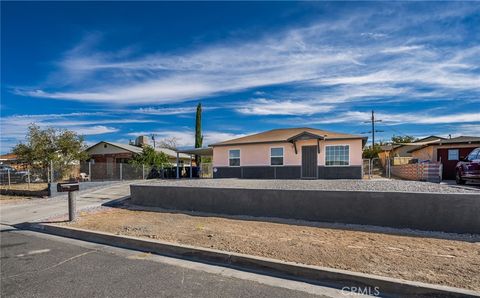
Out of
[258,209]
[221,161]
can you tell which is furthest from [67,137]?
[258,209]

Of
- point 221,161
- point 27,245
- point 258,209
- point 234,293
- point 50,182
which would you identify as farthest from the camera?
point 221,161

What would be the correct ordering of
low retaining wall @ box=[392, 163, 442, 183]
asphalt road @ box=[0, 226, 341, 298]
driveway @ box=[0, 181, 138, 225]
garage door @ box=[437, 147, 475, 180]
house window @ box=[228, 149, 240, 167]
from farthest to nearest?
house window @ box=[228, 149, 240, 167]
garage door @ box=[437, 147, 475, 180]
low retaining wall @ box=[392, 163, 442, 183]
driveway @ box=[0, 181, 138, 225]
asphalt road @ box=[0, 226, 341, 298]

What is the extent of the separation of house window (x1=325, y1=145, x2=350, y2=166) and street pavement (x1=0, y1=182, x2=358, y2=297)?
14750 mm

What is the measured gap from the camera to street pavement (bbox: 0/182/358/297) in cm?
421

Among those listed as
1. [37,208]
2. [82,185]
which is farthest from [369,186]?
[82,185]

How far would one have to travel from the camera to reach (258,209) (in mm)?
9109

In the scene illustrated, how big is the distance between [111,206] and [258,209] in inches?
246

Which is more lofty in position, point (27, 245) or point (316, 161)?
point (316, 161)

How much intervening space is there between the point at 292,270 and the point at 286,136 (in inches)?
663

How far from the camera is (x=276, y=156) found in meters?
20.2

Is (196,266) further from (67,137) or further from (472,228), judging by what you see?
(67,137)

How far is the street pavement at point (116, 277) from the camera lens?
421 cm

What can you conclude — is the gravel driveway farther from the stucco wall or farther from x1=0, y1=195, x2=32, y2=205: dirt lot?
x1=0, y1=195, x2=32, y2=205: dirt lot

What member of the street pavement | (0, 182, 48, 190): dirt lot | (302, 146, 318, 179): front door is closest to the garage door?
(302, 146, 318, 179): front door
